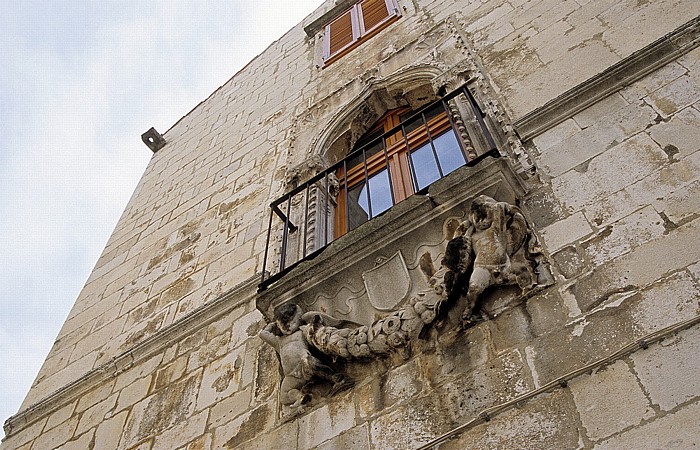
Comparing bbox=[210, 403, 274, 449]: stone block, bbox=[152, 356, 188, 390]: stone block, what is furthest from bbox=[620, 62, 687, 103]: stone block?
bbox=[152, 356, 188, 390]: stone block

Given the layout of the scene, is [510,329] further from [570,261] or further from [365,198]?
[365,198]

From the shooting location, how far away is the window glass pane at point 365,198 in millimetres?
4676

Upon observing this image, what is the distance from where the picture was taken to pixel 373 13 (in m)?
7.99

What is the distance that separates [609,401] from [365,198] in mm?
2988

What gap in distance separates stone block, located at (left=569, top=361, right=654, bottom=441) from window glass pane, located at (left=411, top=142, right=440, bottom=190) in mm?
2279

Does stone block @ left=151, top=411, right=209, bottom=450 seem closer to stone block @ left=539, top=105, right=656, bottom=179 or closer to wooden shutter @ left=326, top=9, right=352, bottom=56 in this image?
stone block @ left=539, top=105, right=656, bottom=179

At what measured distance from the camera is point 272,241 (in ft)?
16.0

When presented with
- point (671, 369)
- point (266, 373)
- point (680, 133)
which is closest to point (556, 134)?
point (680, 133)

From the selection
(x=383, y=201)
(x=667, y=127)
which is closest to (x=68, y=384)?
(x=383, y=201)

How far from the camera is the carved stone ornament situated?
9.37 ft

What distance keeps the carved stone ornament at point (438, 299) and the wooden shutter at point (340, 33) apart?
5.15 meters

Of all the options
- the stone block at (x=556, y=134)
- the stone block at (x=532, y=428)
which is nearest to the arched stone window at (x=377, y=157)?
the stone block at (x=556, y=134)

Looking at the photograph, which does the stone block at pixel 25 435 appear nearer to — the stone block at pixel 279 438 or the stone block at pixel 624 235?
the stone block at pixel 279 438

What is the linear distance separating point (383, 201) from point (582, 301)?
220 cm
